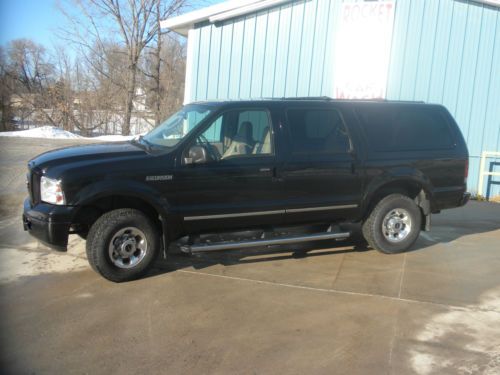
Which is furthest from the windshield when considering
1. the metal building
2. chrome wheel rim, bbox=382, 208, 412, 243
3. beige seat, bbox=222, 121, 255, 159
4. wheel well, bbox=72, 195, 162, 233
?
the metal building

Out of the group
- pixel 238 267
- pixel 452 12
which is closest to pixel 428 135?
pixel 238 267

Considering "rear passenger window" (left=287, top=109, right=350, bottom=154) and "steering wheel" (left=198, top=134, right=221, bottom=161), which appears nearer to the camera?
"steering wheel" (left=198, top=134, right=221, bottom=161)

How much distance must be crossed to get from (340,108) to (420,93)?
5371mm

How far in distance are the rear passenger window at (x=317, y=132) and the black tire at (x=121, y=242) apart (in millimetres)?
1932

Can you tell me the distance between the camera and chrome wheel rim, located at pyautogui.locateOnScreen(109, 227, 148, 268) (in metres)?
4.92

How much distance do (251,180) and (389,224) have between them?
2153mm

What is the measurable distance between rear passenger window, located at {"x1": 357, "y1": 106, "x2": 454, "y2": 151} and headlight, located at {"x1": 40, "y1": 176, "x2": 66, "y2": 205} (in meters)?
3.68

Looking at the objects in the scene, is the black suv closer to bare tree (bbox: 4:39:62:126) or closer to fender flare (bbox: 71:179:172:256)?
fender flare (bbox: 71:179:172:256)

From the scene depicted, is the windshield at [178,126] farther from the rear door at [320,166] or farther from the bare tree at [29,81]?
the bare tree at [29,81]

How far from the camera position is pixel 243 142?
5512 millimetres

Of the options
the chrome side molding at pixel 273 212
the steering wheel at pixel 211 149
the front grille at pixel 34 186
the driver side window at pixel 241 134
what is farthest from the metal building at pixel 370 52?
the front grille at pixel 34 186

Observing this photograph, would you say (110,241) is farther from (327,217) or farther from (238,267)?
(327,217)

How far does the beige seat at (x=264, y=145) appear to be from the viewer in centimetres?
550

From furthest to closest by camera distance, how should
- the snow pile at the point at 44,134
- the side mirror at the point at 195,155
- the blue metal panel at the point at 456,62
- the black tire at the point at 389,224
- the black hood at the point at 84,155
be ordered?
the snow pile at the point at 44,134, the blue metal panel at the point at 456,62, the black tire at the point at 389,224, the side mirror at the point at 195,155, the black hood at the point at 84,155
